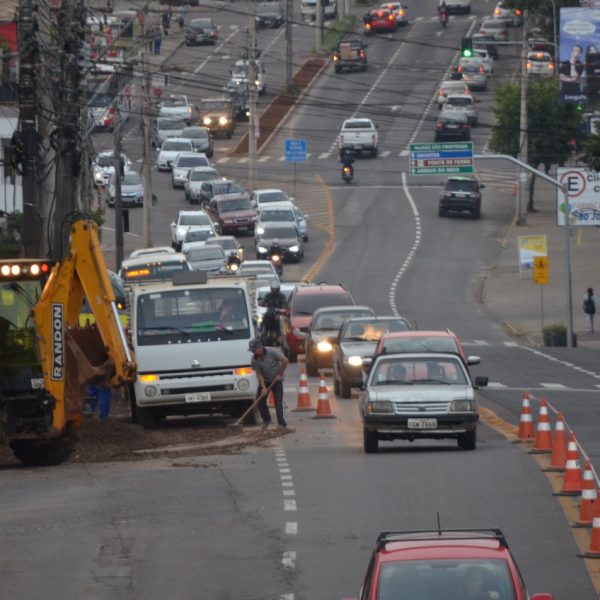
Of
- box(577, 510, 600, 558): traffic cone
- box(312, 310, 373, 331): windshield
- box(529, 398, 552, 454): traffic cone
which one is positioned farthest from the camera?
box(312, 310, 373, 331): windshield

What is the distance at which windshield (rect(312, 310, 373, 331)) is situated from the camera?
38.0m

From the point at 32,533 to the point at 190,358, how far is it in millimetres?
10121

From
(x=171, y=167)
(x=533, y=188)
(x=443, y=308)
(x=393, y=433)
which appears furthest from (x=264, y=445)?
(x=171, y=167)

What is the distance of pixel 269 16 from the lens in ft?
378

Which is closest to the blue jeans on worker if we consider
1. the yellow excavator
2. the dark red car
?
the yellow excavator

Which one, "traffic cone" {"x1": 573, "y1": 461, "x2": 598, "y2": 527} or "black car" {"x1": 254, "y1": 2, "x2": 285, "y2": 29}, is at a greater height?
"black car" {"x1": 254, "y1": 2, "x2": 285, "y2": 29}

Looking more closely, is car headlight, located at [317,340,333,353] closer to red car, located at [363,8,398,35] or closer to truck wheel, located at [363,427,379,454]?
truck wheel, located at [363,427,379,454]

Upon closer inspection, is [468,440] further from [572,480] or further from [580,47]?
[580,47]

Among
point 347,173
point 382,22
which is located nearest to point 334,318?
point 347,173

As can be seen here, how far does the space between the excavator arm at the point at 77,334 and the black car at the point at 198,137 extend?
6525 cm

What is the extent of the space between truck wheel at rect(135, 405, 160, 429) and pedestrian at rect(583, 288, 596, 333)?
2815cm

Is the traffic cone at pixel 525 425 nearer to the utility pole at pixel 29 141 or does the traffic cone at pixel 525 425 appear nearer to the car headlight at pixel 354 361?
the car headlight at pixel 354 361

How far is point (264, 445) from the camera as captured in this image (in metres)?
25.3

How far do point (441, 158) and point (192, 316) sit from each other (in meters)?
31.1
